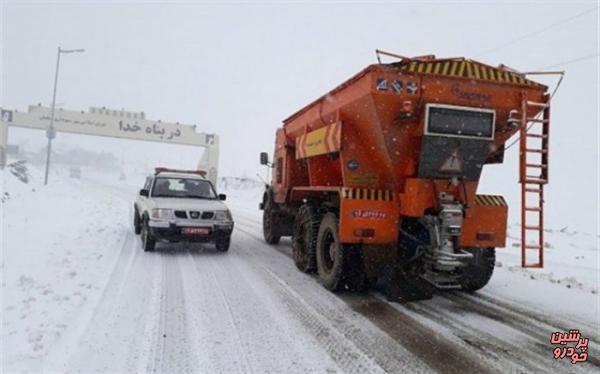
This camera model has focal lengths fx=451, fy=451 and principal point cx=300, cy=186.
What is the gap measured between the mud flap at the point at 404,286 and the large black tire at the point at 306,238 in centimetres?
168

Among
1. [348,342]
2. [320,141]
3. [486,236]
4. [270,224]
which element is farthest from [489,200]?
[270,224]

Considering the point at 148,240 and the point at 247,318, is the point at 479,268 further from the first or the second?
the point at 148,240

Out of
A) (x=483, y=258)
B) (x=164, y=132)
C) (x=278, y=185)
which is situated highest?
(x=164, y=132)

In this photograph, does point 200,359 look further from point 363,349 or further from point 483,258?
point 483,258

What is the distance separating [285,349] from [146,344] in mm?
1330

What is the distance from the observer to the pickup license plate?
348 inches

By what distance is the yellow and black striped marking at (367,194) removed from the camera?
6266 millimetres

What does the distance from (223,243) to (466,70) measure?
577cm

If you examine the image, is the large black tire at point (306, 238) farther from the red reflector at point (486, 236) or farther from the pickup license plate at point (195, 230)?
the red reflector at point (486, 236)

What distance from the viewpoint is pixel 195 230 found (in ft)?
29.2

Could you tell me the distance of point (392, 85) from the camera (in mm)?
5691

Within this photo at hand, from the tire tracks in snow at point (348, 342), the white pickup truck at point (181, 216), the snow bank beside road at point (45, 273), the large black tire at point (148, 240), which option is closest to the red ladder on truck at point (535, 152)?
→ the tire tracks in snow at point (348, 342)

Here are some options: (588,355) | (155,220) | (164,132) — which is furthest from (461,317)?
(164,132)

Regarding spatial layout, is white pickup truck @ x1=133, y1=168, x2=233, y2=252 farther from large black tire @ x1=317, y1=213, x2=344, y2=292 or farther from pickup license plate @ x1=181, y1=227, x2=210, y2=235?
large black tire @ x1=317, y1=213, x2=344, y2=292
